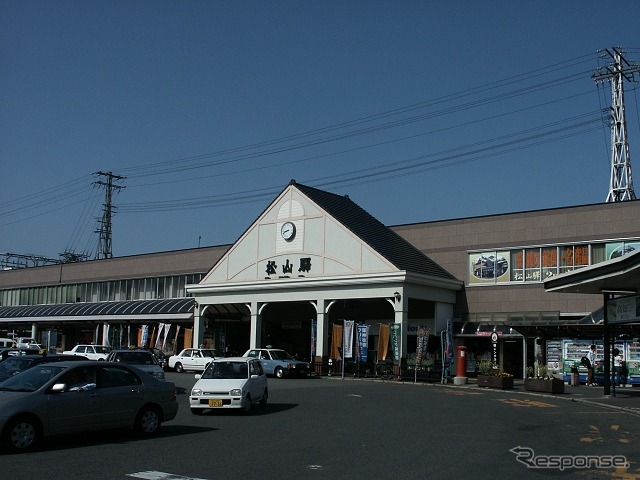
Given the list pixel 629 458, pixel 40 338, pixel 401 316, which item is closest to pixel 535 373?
pixel 401 316

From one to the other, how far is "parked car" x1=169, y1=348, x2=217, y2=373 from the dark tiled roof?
10.4 m

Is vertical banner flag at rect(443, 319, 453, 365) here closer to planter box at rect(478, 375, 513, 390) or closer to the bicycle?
the bicycle

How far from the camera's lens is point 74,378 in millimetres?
14055

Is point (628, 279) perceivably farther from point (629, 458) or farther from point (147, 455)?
point (147, 455)

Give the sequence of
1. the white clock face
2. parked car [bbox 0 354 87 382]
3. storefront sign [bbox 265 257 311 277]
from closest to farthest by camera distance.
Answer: parked car [bbox 0 354 87 382] < storefront sign [bbox 265 257 311 277] < the white clock face

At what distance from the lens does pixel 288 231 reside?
44.5 m

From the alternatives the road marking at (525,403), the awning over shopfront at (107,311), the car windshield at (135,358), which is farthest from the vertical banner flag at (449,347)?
the awning over shopfront at (107,311)

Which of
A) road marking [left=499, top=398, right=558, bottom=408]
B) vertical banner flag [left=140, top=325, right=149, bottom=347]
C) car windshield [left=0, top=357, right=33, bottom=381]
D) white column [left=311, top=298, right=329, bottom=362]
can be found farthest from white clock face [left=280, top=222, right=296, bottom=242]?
car windshield [left=0, top=357, right=33, bottom=381]

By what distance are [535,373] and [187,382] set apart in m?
14.7

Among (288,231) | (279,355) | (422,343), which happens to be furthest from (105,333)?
(422,343)

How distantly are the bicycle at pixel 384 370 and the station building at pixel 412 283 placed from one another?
2.98ft

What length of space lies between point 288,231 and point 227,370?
2402 centimetres

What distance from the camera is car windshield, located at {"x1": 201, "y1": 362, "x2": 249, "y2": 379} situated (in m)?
20.7

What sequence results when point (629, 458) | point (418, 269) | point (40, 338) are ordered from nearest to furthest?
point (629, 458) → point (418, 269) → point (40, 338)
